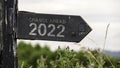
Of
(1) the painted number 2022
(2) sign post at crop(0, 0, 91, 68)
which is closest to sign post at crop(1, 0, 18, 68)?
(2) sign post at crop(0, 0, 91, 68)

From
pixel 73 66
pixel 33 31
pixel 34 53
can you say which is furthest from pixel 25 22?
pixel 34 53

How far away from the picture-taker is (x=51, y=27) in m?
5.29

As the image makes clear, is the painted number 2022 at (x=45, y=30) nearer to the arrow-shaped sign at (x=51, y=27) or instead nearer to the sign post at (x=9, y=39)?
the arrow-shaped sign at (x=51, y=27)

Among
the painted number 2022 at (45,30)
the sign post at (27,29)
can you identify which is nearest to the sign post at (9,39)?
the sign post at (27,29)

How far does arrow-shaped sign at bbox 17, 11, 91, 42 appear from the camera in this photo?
5289 millimetres

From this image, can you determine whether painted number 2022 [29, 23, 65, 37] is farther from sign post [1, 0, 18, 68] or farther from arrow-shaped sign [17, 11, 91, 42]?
sign post [1, 0, 18, 68]

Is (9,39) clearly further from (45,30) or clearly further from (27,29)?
(45,30)

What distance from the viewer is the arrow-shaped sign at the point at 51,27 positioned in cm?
529

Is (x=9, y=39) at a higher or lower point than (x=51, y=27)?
lower

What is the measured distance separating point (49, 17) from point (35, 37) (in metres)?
0.21

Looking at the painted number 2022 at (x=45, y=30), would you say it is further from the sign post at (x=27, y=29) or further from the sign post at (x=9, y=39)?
the sign post at (x=9, y=39)

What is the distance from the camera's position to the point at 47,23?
17.4ft

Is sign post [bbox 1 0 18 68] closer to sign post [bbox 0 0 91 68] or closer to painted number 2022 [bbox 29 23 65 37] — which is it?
sign post [bbox 0 0 91 68]

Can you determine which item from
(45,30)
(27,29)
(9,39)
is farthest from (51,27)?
(9,39)
